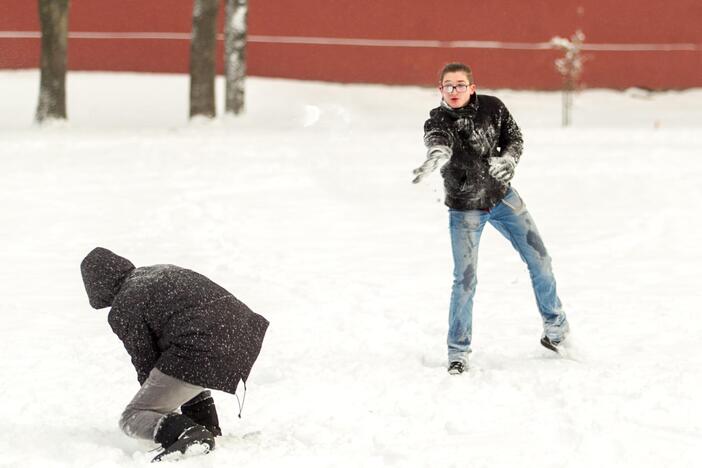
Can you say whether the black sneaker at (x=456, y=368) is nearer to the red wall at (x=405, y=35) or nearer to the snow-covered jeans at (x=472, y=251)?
the snow-covered jeans at (x=472, y=251)

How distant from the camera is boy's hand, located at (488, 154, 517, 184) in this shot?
5797 mm

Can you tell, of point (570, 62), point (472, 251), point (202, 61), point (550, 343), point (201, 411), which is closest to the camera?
point (201, 411)

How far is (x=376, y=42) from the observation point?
2278 cm

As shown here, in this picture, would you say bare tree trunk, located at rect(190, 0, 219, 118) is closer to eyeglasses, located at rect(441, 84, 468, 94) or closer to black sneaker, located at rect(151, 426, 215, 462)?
eyeglasses, located at rect(441, 84, 468, 94)

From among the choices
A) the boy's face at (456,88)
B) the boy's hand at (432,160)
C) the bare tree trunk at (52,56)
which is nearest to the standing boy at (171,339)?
the boy's hand at (432,160)

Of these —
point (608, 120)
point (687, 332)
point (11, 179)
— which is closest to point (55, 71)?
point (11, 179)

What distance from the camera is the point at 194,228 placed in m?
10.5

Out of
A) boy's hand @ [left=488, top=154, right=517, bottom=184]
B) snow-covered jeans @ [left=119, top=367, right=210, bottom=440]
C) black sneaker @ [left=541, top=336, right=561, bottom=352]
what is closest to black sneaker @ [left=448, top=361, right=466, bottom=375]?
black sneaker @ [left=541, top=336, right=561, bottom=352]

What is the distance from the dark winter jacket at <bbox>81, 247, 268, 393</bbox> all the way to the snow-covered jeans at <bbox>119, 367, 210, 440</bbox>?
0.08 metres

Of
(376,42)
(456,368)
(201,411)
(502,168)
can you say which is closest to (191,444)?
(201,411)

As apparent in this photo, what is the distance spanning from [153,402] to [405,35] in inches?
738

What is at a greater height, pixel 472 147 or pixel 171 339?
pixel 472 147

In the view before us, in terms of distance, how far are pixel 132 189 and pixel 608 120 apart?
1148cm

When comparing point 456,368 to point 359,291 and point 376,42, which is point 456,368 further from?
point 376,42
